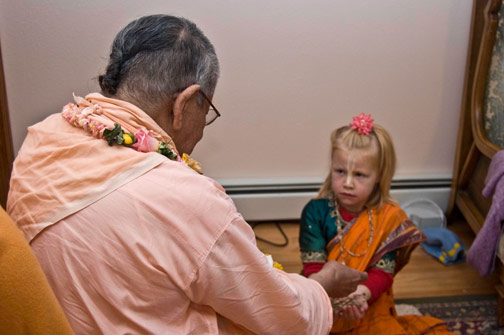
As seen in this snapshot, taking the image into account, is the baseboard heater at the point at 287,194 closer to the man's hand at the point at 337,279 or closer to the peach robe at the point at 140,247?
the man's hand at the point at 337,279

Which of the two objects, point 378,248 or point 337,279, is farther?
point 378,248

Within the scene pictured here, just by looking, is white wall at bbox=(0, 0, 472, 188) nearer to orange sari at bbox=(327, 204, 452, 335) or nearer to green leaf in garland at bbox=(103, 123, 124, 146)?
orange sari at bbox=(327, 204, 452, 335)

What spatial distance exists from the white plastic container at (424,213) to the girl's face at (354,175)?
1.00 meters

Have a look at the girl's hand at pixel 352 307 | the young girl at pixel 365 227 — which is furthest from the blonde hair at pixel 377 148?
the girl's hand at pixel 352 307

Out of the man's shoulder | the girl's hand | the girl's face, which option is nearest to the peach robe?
the man's shoulder

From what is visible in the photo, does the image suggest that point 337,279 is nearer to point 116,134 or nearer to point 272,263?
point 272,263

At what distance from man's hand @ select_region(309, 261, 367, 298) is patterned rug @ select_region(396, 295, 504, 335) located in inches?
28.9

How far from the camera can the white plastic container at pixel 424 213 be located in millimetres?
2789

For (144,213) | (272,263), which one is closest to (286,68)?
(272,263)

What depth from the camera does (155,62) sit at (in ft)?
3.48

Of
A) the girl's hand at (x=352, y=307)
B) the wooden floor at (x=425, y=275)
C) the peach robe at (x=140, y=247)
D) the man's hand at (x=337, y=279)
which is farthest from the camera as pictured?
the wooden floor at (x=425, y=275)

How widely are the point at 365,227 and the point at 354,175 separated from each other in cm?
19

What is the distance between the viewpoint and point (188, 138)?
1187 mm

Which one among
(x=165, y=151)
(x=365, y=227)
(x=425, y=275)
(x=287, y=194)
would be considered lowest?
(x=425, y=275)
